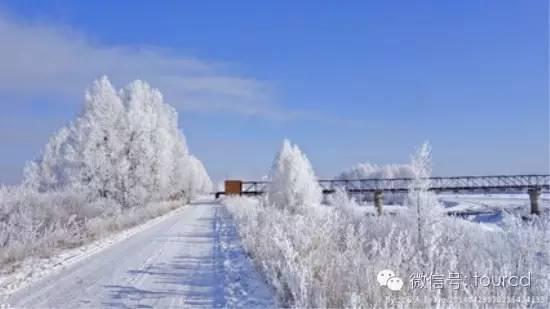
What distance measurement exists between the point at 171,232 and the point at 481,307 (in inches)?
586

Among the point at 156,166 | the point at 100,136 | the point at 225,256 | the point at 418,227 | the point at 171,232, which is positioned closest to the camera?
the point at 418,227

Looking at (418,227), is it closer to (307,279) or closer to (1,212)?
(307,279)

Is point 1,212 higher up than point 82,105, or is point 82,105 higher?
point 82,105

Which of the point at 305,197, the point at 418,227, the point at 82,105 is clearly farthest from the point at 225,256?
the point at 82,105

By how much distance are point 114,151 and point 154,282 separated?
67.4ft

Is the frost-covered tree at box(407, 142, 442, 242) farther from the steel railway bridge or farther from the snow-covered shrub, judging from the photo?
the steel railway bridge

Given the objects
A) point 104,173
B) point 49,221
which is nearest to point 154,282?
point 49,221

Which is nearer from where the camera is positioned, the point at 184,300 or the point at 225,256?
the point at 184,300

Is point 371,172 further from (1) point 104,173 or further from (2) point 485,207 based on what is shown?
(1) point 104,173

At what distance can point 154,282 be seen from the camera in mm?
Answer: 8367

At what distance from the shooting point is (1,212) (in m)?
17.0

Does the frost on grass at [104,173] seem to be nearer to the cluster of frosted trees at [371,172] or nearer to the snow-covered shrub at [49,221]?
the snow-covered shrub at [49,221]

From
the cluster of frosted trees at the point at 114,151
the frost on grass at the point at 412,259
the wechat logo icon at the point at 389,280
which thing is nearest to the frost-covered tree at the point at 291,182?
the cluster of frosted trees at the point at 114,151

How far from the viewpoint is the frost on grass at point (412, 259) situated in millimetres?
5398
